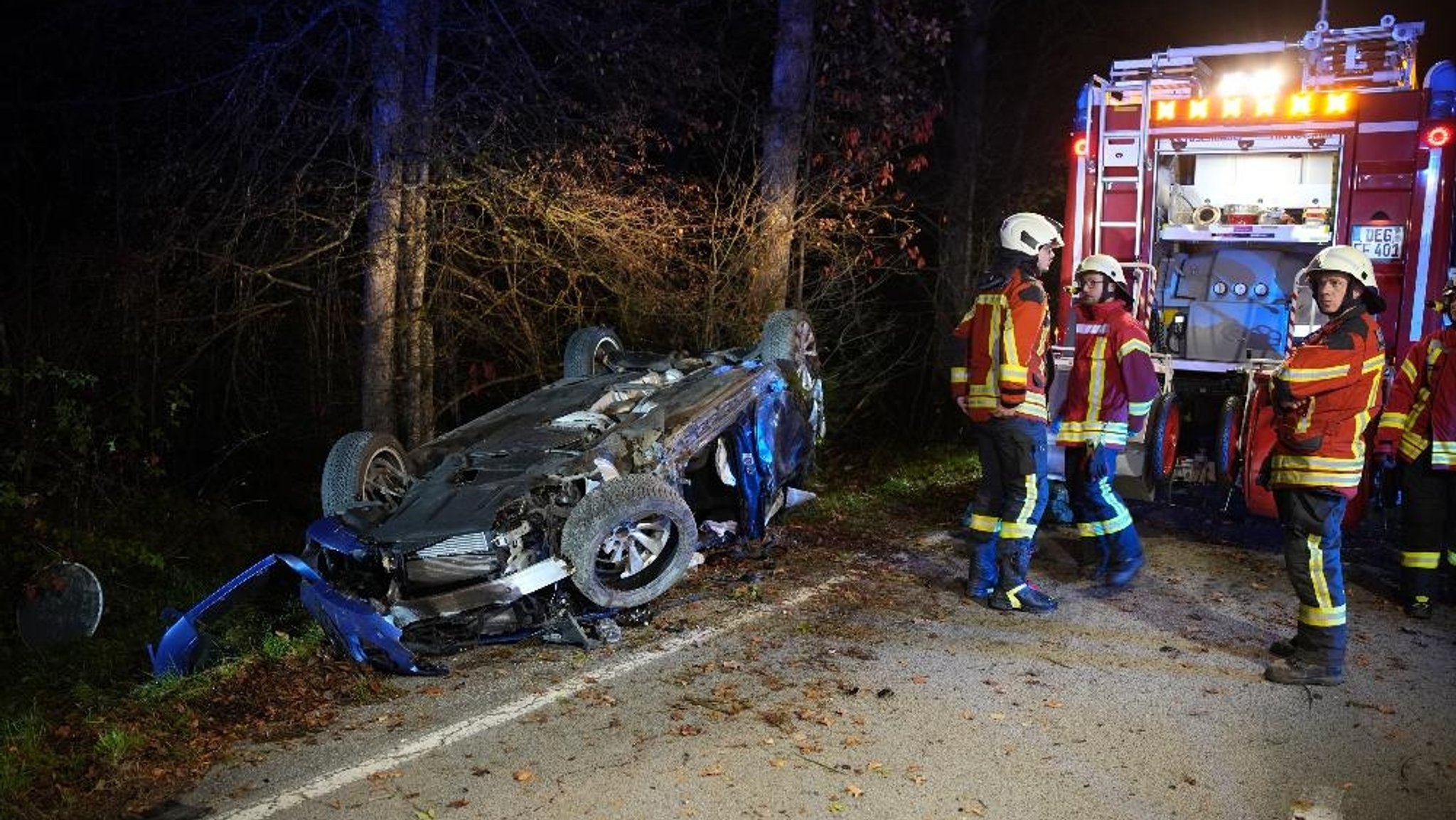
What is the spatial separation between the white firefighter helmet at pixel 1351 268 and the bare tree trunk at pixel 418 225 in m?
5.68

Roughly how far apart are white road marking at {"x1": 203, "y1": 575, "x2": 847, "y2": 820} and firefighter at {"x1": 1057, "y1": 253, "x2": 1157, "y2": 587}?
1.71 meters

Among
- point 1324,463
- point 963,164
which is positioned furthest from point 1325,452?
point 963,164

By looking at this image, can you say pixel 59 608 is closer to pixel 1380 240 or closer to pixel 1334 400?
pixel 1334 400

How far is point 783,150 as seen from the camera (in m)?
10.8

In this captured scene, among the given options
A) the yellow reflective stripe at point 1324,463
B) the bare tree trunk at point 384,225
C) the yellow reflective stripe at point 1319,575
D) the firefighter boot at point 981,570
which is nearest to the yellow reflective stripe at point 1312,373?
the yellow reflective stripe at point 1324,463

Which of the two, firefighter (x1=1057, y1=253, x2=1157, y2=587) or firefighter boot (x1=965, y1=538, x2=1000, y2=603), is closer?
firefighter boot (x1=965, y1=538, x2=1000, y2=603)

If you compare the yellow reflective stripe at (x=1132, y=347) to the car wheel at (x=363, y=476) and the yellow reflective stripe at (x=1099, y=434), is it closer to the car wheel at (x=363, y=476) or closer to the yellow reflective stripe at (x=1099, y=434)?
the yellow reflective stripe at (x=1099, y=434)

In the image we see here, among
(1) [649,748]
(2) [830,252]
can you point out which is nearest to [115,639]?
(1) [649,748]

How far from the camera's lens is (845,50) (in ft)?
38.7

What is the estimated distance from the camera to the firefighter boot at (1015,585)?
5.80 metres

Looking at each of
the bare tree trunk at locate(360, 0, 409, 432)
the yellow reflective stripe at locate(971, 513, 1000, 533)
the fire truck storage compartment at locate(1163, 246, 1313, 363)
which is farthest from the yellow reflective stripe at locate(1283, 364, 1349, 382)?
the bare tree trunk at locate(360, 0, 409, 432)

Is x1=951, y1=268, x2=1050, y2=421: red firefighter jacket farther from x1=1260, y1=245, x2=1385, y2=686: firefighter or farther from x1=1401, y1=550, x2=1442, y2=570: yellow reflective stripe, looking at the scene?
x1=1401, y1=550, x2=1442, y2=570: yellow reflective stripe

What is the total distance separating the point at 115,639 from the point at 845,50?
27.9 ft

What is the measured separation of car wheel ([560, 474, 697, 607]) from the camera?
514 cm
